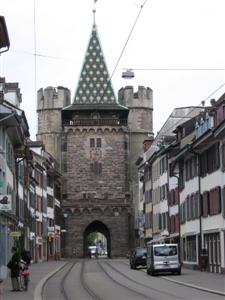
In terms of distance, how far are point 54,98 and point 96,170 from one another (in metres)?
18.3

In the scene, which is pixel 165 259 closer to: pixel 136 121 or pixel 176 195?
pixel 176 195

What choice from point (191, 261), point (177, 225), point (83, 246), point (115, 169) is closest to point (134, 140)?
point (115, 169)

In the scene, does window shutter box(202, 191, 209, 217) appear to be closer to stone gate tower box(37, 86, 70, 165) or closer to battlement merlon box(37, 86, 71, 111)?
stone gate tower box(37, 86, 70, 165)

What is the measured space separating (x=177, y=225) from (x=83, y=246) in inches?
2223

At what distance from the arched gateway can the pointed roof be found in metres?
0.16

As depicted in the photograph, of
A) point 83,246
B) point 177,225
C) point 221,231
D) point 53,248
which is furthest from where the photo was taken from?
point 83,246

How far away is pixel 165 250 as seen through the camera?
1940 inches

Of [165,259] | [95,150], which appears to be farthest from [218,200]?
[95,150]

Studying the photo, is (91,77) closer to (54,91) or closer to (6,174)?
(54,91)

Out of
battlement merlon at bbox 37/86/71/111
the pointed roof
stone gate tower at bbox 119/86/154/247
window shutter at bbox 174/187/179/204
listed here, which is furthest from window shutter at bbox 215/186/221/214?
battlement merlon at bbox 37/86/71/111

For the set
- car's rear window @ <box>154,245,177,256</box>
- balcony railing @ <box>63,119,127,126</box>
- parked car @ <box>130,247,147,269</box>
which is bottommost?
parked car @ <box>130,247,147,269</box>

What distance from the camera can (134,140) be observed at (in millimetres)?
133750

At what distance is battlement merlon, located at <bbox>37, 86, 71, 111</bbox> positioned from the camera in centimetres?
13775

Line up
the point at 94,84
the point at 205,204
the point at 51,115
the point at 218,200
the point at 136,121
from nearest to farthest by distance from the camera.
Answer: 1. the point at 218,200
2. the point at 205,204
3. the point at 94,84
4. the point at 136,121
5. the point at 51,115
